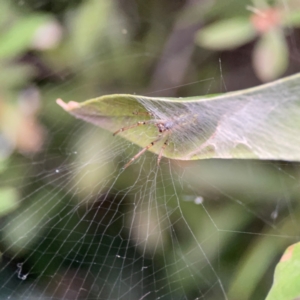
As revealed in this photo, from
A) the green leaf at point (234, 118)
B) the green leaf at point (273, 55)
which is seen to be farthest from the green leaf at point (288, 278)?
the green leaf at point (273, 55)

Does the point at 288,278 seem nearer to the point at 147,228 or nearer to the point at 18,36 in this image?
the point at 147,228

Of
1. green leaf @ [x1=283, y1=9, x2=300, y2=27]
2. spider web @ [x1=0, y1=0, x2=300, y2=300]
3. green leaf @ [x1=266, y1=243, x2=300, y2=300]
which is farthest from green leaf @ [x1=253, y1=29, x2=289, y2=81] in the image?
green leaf @ [x1=266, y1=243, x2=300, y2=300]

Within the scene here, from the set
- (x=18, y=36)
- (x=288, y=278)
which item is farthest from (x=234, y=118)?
(x=18, y=36)

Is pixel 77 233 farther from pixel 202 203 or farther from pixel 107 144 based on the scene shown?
pixel 202 203

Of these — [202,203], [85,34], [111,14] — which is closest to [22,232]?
[202,203]

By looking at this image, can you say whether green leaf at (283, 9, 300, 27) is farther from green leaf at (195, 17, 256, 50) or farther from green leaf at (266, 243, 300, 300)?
green leaf at (266, 243, 300, 300)

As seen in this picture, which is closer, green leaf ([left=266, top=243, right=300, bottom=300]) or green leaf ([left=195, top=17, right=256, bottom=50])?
green leaf ([left=266, top=243, right=300, bottom=300])

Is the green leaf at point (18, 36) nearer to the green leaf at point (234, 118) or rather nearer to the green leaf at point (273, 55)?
the green leaf at point (234, 118)
